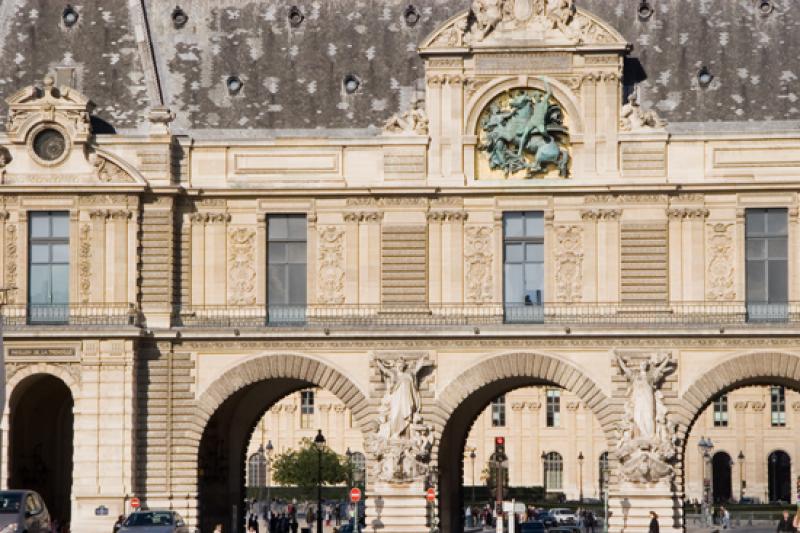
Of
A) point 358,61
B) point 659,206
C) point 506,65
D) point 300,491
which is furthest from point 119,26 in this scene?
point 300,491

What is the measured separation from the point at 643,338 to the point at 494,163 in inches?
260

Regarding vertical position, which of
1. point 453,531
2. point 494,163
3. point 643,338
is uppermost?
point 494,163

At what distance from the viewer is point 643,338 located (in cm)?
7294

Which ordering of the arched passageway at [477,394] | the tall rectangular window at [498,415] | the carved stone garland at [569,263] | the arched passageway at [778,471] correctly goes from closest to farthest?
the arched passageway at [477,394] < the carved stone garland at [569,263] < the arched passageway at [778,471] < the tall rectangular window at [498,415]

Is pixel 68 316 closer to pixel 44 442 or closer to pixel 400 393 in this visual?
pixel 44 442

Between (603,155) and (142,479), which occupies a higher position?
(603,155)

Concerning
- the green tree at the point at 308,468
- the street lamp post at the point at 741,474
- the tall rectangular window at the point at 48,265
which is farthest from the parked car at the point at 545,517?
the street lamp post at the point at 741,474

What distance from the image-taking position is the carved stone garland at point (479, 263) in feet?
243

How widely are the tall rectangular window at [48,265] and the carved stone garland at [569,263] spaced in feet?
45.7

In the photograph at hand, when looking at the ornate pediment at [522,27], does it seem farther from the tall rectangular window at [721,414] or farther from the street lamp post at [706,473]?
the tall rectangular window at [721,414]

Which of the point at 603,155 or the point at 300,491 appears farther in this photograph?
the point at 300,491

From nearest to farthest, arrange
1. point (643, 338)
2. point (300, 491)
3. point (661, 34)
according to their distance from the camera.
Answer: point (643, 338) < point (661, 34) < point (300, 491)

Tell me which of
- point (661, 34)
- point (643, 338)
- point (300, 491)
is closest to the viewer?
point (643, 338)

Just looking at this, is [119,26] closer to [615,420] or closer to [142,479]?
[142,479]
